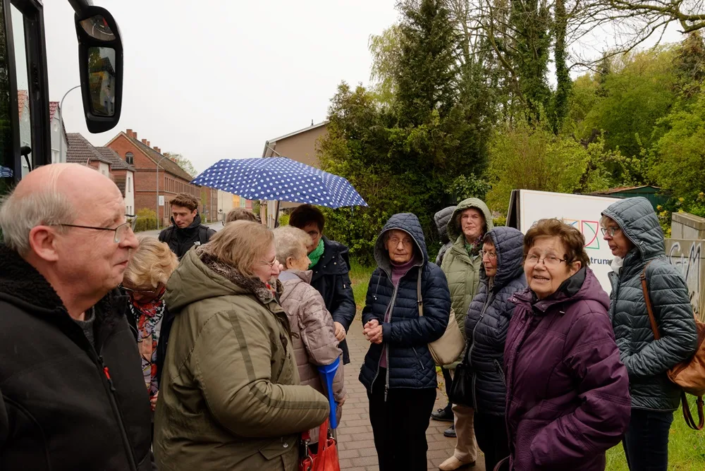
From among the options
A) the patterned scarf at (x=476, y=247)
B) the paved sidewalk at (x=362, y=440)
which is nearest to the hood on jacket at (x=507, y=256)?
the patterned scarf at (x=476, y=247)

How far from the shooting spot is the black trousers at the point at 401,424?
3.68 metres

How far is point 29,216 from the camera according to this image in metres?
1.48

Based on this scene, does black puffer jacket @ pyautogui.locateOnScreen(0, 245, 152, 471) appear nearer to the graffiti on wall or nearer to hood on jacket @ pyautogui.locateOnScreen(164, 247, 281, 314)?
hood on jacket @ pyautogui.locateOnScreen(164, 247, 281, 314)

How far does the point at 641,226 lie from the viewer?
311cm

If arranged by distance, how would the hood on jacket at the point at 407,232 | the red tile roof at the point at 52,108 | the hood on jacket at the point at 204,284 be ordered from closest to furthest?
1. the hood on jacket at the point at 204,284
2. the red tile roof at the point at 52,108
3. the hood on jacket at the point at 407,232

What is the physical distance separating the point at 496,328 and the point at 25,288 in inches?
105

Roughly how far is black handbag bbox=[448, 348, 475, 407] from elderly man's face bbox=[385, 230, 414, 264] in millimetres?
801

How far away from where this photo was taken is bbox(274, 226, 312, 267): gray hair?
11.1 ft

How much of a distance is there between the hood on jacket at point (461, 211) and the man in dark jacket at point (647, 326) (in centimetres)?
155

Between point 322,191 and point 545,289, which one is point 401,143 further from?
point 545,289

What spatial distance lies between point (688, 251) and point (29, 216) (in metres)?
6.22

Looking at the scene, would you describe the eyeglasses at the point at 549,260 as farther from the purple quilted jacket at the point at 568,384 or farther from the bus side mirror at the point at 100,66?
the bus side mirror at the point at 100,66

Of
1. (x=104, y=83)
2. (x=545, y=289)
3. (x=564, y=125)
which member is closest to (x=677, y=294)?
(x=545, y=289)

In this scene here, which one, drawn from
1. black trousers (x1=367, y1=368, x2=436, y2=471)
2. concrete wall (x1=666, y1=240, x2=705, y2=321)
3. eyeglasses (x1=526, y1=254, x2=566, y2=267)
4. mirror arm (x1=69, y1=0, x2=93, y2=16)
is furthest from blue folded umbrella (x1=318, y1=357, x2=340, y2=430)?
concrete wall (x1=666, y1=240, x2=705, y2=321)
